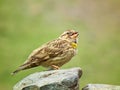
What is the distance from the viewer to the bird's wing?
44.4ft

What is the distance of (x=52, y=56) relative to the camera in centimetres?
1366

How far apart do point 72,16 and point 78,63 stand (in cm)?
396

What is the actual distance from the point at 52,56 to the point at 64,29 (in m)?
9.81

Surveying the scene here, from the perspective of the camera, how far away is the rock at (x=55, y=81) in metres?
12.6

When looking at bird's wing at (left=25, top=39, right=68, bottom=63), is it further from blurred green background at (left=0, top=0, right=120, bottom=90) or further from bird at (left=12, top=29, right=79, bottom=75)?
blurred green background at (left=0, top=0, right=120, bottom=90)

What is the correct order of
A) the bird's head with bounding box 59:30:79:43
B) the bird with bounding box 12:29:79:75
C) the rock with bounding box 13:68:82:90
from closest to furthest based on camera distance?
1. the rock with bounding box 13:68:82:90
2. the bird with bounding box 12:29:79:75
3. the bird's head with bounding box 59:30:79:43

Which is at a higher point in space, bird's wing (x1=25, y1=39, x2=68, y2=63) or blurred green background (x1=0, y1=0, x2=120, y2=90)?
blurred green background (x1=0, y1=0, x2=120, y2=90)

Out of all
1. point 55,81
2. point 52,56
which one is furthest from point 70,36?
point 55,81

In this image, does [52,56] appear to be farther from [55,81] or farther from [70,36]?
[55,81]

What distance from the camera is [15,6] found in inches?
1015

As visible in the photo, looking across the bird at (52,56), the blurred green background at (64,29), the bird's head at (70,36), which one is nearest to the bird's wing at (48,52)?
the bird at (52,56)

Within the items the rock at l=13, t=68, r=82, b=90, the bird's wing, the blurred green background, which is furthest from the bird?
the blurred green background

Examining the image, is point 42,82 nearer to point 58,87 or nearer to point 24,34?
point 58,87

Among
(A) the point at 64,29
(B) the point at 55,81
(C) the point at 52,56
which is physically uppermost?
(A) the point at 64,29
